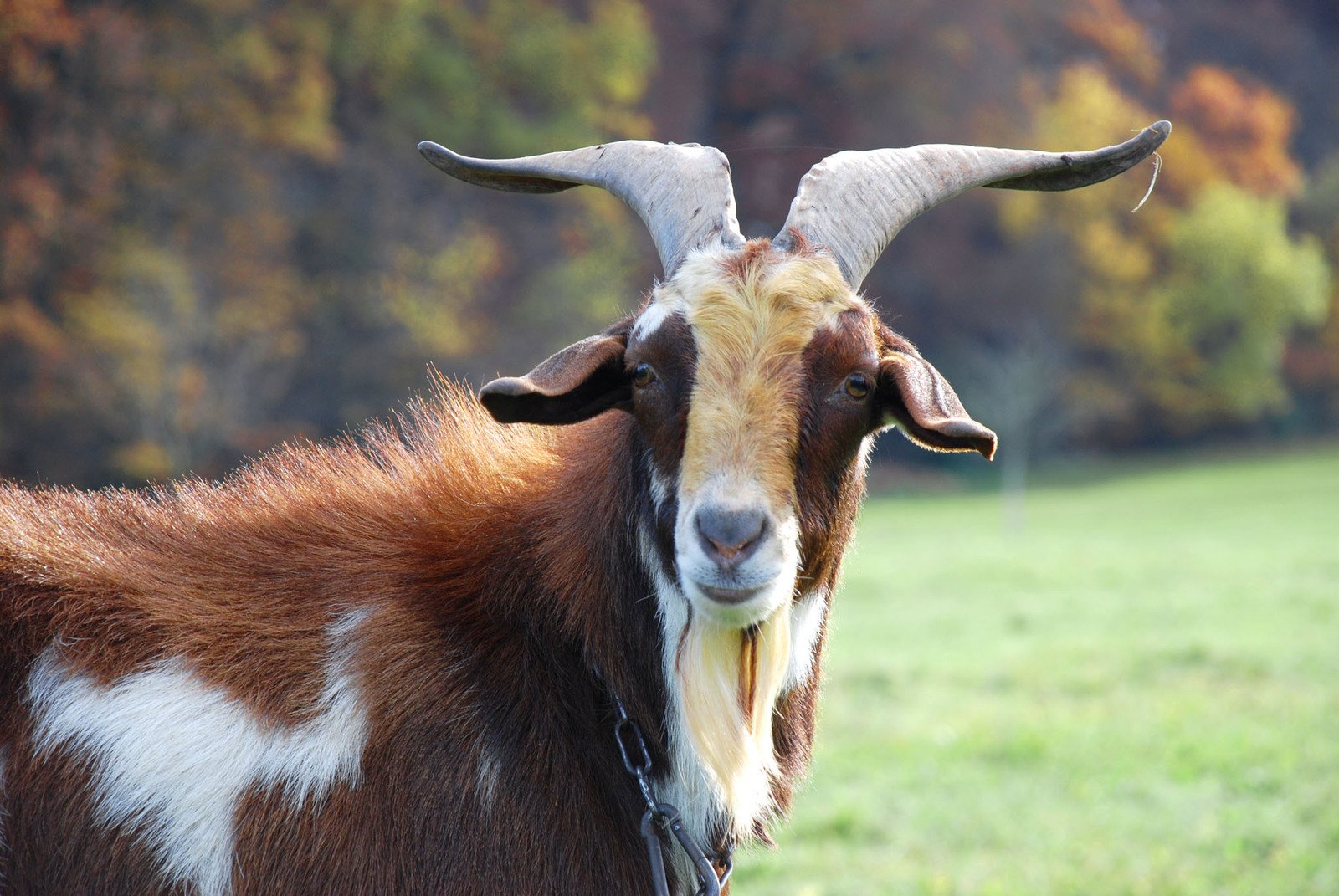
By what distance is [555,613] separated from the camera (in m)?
3.06

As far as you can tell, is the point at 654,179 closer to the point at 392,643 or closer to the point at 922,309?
the point at 392,643

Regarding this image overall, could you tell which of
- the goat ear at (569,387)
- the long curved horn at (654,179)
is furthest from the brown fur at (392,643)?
the long curved horn at (654,179)

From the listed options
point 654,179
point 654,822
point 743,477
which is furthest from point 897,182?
point 654,822

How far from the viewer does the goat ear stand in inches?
109

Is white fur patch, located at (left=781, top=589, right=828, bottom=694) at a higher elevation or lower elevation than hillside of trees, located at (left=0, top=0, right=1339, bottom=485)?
lower

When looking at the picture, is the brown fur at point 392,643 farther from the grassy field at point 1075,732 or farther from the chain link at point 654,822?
the grassy field at point 1075,732

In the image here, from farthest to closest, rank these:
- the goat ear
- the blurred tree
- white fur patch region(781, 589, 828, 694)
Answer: the blurred tree
white fur patch region(781, 589, 828, 694)
the goat ear

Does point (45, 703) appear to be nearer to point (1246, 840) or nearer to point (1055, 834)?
point (1055, 834)

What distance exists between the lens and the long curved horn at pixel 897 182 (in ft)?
10.3

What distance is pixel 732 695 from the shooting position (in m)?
2.93

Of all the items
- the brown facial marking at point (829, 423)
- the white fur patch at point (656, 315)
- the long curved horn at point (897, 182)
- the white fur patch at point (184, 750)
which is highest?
the long curved horn at point (897, 182)

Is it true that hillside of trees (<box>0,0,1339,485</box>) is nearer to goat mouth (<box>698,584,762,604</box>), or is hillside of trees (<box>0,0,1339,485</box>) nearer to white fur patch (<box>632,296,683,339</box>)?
white fur patch (<box>632,296,683,339</box>)

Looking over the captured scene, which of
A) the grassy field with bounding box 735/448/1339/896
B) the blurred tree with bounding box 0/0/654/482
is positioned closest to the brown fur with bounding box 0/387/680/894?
the grassy field with bounding box 735/448/1339/896

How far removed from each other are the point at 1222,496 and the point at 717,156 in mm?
32866
